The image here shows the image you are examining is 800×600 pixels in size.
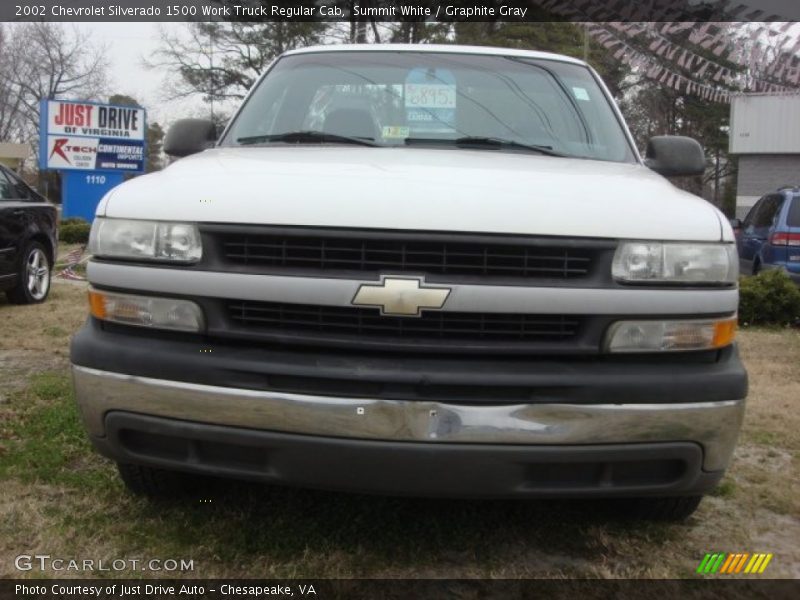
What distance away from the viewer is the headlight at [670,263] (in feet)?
7.70

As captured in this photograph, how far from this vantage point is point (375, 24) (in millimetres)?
25234

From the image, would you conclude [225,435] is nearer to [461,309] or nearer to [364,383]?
[364,383]

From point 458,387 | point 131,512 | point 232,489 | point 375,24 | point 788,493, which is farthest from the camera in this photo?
point 375,24

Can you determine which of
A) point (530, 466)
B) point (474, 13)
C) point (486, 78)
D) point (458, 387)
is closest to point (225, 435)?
point (458, 387)

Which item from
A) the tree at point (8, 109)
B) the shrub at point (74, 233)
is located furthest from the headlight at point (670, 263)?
the tree at point (8, 109)

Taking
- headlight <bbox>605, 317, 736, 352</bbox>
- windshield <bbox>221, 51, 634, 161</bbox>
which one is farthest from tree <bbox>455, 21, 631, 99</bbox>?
headlight <bbox>605, 317, 736, 352</bbox>

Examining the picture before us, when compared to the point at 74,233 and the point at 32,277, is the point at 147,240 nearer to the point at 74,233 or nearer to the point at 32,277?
the point at 32,277

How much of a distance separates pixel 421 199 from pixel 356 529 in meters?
1.26

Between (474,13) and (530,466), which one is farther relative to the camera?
(474,13)

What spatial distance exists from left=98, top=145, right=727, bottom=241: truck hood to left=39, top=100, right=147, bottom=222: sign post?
1932 centimetres

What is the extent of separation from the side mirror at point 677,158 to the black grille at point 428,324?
1524 mm

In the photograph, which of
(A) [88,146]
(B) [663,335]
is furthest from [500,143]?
(A) [88,146]

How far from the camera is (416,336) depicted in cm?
234

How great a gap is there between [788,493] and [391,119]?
235 cm
